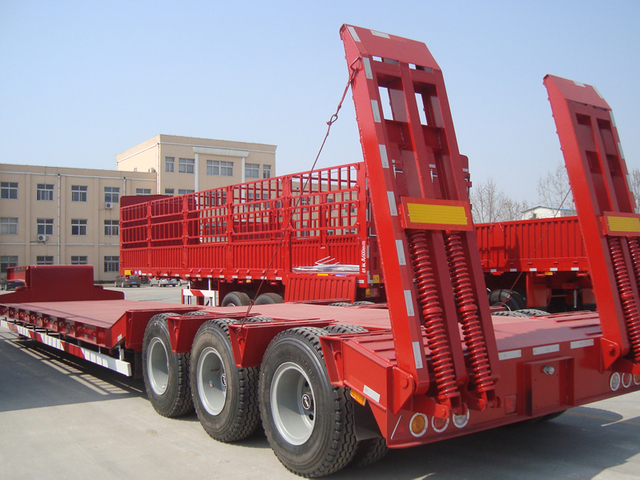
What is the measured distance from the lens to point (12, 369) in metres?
9.30

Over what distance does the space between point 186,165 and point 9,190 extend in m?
16.1

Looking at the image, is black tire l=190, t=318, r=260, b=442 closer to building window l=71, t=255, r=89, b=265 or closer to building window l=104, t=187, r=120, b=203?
building window l=71, t=255, r=89, b=265

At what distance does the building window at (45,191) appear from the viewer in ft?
173

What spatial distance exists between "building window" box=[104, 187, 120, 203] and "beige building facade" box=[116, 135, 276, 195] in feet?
12.8

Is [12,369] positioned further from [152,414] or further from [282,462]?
[282,462]

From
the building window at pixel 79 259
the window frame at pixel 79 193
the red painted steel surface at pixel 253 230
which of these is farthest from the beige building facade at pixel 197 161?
the red painted steel surface at pixel 253 230

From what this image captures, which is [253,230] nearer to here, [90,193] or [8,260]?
[90,193]

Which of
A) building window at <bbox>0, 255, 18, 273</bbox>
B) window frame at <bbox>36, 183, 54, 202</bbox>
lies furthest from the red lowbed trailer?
building window at <bbox>0, 255, 18, 273</bbox>

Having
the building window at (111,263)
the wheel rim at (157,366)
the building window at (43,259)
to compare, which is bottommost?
the wheel rim at (157,366)

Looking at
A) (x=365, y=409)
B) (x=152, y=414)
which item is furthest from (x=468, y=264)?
(x=152, y=414)

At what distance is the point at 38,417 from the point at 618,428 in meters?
6.21

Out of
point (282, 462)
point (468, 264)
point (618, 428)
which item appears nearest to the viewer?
point (468, 264)

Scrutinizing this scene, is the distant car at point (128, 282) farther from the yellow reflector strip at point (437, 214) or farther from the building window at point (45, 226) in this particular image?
the yellow reflector strip at point (437, 214)

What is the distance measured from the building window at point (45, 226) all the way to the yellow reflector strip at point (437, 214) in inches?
2193
